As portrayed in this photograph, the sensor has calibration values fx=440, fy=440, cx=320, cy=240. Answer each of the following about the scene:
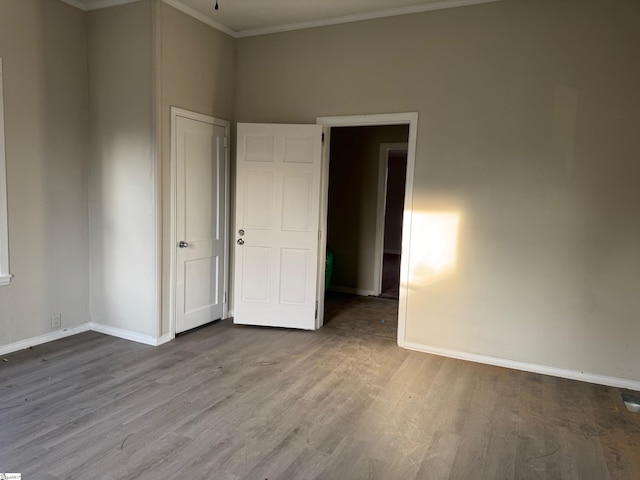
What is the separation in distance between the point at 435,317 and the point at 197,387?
2.12 metres

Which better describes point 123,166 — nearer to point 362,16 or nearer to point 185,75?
point 185,75

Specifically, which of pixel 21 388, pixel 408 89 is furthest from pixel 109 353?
pixel 408 89

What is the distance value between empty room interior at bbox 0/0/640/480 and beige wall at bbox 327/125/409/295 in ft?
5.55

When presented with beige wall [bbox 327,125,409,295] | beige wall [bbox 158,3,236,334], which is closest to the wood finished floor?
beige wall [bbox 158,3,236,334]

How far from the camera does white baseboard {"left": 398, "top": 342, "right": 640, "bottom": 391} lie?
341 centimetres

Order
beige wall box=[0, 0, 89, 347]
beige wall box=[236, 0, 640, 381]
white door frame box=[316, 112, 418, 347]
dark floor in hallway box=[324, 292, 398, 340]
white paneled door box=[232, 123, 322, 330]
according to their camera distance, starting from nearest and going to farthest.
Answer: beige wall box=[236, 0, 640, 381] < beige wall box=[0, 0, 89, 347] < white door frame box=[316, 112, 418, 347] < white paneled door box=[232, 123, 322, 330] < dark floor in hallway box=[324, 292, 398, 340]

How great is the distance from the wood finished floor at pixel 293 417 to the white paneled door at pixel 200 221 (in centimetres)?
56

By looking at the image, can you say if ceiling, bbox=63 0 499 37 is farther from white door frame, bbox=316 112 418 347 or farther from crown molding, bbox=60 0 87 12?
white door frame, bbox=316 112 418 347

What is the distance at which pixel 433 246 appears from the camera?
12.9 ft

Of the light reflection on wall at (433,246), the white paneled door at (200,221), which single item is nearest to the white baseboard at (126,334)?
the white paneled door at (200,221)

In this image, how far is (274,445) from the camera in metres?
2.46

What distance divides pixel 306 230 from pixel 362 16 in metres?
2.06

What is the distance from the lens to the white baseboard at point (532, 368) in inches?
134

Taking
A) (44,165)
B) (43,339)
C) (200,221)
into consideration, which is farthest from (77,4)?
(43,339)
